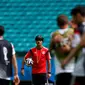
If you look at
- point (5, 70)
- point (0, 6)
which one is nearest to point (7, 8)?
point (0, 6)

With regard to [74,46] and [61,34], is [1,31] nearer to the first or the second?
[61,34]

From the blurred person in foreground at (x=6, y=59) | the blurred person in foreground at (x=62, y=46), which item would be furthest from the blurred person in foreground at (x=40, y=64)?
the blurred person in foreground at (x=62, y=46)

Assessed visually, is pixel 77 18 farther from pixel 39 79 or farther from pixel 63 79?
pixel 39 79

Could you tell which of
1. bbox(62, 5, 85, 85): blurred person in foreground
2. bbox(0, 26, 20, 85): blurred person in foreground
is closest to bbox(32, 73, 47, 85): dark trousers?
bbox(0, 26, 20, 85): blurred person in foreground

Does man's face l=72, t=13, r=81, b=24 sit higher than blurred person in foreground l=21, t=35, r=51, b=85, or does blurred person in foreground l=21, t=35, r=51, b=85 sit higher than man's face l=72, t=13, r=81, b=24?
man's face l=72, t=13, r=81, b=24

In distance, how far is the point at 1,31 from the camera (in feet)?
24.9

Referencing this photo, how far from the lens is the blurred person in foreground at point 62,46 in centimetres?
606

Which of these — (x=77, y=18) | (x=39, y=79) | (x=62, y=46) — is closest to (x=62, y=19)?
(x=62, y=46)

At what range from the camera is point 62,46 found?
607cm

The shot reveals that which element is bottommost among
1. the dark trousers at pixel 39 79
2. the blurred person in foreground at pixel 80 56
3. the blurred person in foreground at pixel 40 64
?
the dark trousers at pixel 39 79

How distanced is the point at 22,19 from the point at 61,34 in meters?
12.2

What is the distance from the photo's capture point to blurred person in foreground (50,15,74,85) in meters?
6.06

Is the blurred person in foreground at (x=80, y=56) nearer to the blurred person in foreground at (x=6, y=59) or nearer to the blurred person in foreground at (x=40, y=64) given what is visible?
the blurred person in foreground at (x=6, y=59)

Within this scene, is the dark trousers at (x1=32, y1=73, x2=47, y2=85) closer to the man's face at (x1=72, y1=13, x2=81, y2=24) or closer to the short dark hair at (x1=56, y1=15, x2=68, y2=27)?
the short dark hair at (x1=56, y1=15, x2=68, y2=27)
